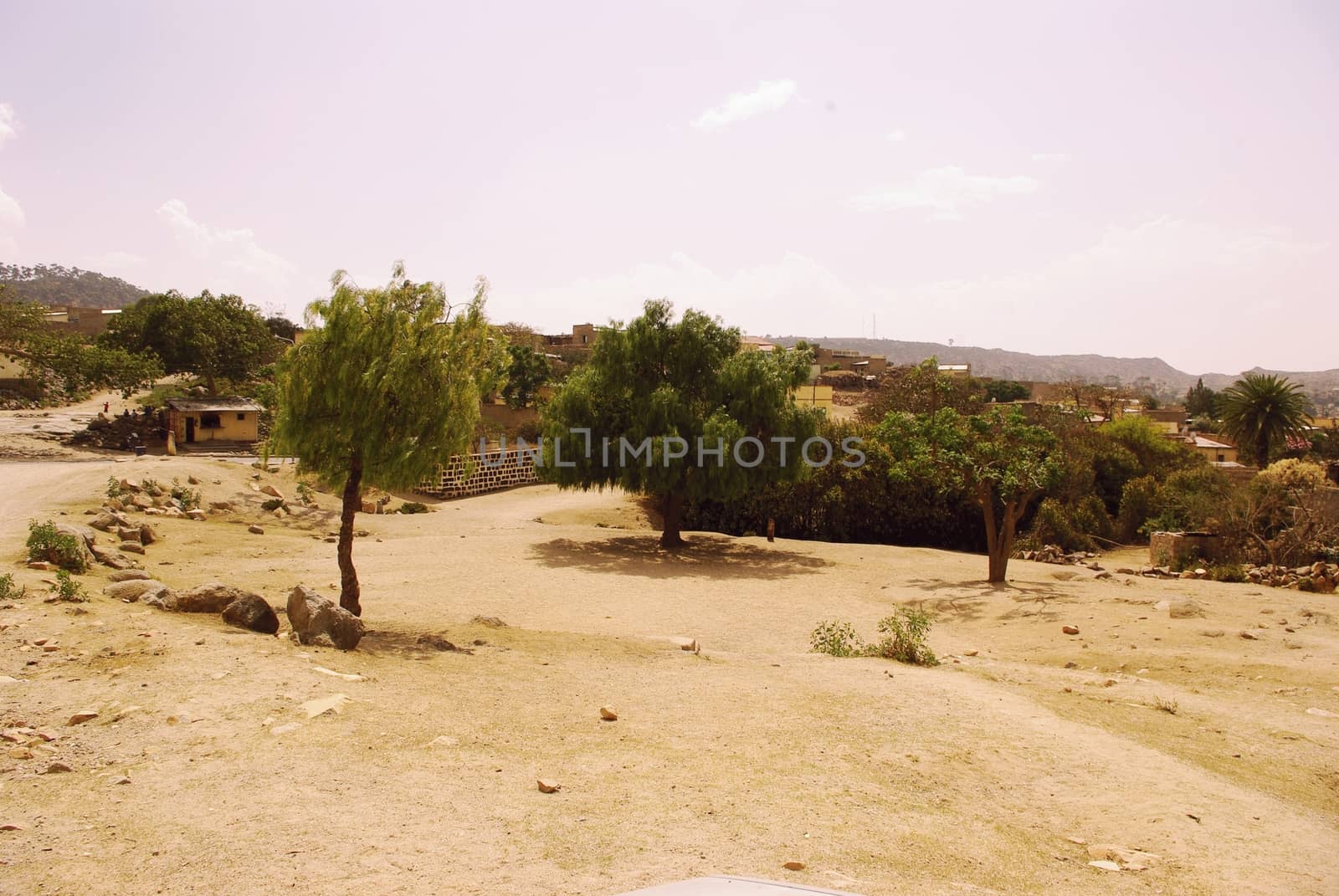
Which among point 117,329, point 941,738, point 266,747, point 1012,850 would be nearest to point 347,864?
point 266,747

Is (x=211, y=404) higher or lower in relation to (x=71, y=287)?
lower

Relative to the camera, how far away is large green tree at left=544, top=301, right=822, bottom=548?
20.6m

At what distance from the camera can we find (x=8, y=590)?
900 centimetres

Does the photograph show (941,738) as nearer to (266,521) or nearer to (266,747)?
(266,747)

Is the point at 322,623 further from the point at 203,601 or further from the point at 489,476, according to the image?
the point at 489,476

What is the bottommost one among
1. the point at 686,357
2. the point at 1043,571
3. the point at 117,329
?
the point at 1043,571

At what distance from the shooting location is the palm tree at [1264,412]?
36938mm

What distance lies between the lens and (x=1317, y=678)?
31.8 ft

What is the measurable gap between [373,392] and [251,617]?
284cm

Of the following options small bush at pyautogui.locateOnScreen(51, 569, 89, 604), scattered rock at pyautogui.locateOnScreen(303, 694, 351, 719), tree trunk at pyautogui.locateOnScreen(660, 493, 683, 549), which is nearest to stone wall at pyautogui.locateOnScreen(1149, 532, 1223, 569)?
tree trunk at pyautogui.locateOnScreen(660, 493, 683, 549)

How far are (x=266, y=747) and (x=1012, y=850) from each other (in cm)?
481

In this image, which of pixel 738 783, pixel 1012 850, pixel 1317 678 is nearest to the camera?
pixel 1012 850

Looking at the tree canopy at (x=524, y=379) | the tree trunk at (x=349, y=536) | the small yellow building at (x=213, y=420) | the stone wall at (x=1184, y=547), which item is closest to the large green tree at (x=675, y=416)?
the stone wall at (x=1184, y=547)

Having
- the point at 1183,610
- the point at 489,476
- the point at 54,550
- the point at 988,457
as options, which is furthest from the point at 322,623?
the point at 489,476
